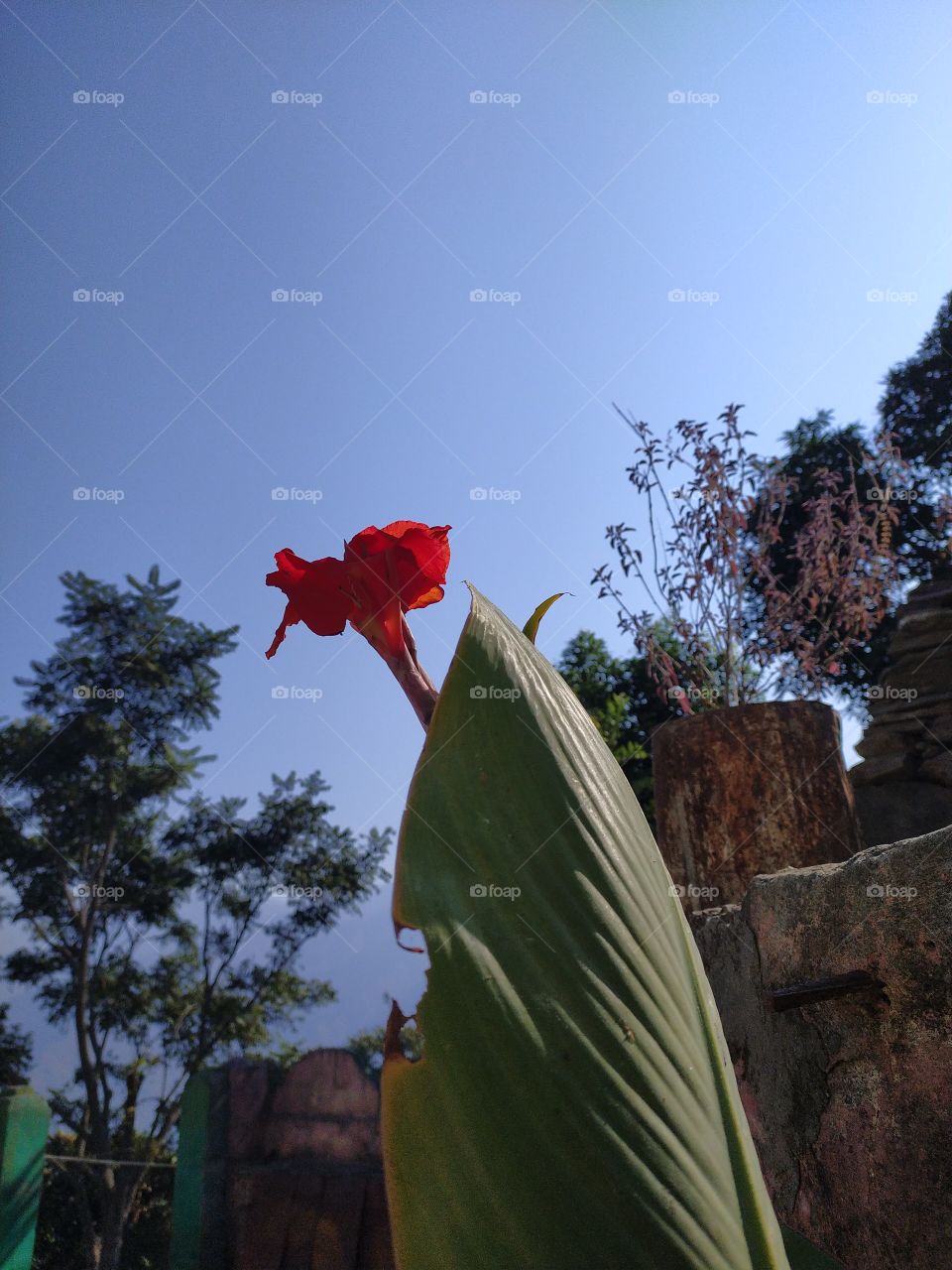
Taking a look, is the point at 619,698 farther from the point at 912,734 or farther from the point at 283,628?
the point at 283,628

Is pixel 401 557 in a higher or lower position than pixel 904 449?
lower

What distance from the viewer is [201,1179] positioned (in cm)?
122

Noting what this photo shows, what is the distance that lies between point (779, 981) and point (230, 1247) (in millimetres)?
860

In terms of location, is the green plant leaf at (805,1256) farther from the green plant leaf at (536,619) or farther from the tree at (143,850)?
the tree at (143,850)

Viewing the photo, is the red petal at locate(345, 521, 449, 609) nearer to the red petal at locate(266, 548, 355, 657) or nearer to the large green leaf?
the red petal at locate(266, 548, 355, 657)

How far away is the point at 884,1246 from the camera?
82cm

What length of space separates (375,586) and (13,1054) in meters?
4.07

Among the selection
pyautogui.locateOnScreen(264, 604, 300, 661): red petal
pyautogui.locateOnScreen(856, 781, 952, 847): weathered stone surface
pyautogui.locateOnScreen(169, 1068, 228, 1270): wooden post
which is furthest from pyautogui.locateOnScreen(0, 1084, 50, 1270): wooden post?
pyautogui.locateOnScreen(856, 781, 952, 847): weathered stone surface

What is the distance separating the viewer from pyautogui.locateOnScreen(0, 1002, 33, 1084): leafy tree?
3.64 meters

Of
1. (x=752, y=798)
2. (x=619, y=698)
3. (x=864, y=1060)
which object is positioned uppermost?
(x=619, y=698)

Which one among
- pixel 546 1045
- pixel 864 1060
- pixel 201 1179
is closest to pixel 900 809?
pixel 864 1060

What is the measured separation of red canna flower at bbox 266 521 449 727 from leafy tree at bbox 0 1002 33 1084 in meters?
3.93

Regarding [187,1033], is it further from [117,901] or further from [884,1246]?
[884,1246]

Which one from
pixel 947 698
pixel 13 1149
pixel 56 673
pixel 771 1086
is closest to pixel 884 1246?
pixel 771 1086
